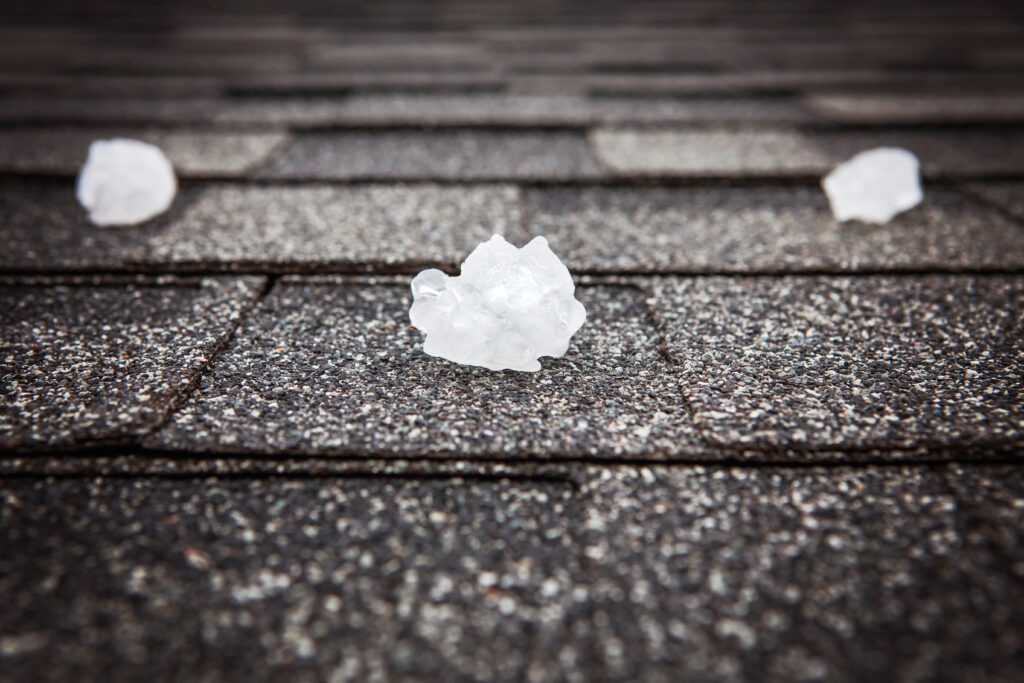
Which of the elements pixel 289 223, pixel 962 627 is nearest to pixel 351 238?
pixel 289 223

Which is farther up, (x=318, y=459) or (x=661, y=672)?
(x=318, y=459)

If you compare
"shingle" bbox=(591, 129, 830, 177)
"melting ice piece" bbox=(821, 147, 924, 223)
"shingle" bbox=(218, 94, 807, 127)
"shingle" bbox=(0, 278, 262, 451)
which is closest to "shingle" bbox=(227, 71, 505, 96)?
"shingle" bbox=(218, 94, 807, 127)

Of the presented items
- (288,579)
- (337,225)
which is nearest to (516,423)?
(288,579)

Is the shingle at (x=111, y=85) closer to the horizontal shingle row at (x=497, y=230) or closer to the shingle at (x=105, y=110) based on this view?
the shingle at (x=105, y=110)

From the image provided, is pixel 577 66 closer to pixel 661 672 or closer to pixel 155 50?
pixel 155 50

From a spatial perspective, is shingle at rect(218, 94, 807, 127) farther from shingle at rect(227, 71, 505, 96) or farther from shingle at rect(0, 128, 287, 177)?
shingle at rect(0, 128, 287, 177)

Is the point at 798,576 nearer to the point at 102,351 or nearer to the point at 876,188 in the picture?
the point at 102,351
